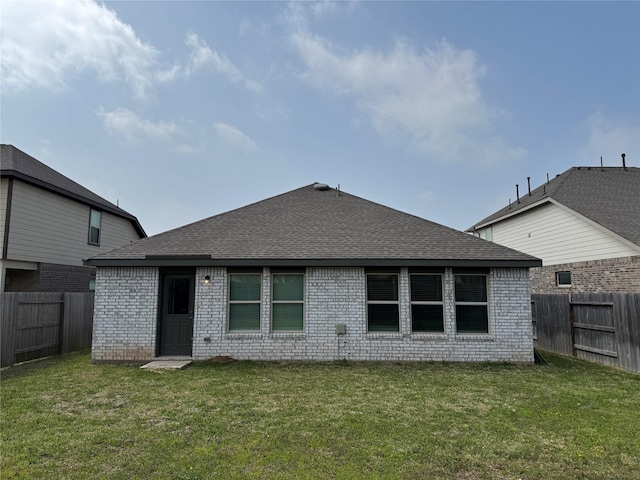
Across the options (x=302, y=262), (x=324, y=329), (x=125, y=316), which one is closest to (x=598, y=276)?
(x=324, y=329)

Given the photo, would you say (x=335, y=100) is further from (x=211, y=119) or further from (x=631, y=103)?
(x=631, y=103)

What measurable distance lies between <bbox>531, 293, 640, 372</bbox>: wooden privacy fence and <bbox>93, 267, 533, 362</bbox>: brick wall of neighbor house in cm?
168

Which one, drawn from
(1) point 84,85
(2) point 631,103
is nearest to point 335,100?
(1) point 84,85

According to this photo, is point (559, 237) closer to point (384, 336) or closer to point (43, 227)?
point (384, 336)

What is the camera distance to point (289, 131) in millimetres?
17750

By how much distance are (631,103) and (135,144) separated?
21.6 m

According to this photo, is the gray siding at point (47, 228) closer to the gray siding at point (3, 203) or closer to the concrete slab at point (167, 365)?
the gray siding at point (3, 203)

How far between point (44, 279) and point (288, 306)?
9874 mm

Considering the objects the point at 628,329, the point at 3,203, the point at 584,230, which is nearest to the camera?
the point at 628,329

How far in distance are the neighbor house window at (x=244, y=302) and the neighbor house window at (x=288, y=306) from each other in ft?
1.28

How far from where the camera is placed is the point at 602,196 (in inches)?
548

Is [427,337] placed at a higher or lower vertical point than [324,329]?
lower

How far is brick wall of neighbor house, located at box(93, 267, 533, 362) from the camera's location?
8852mm

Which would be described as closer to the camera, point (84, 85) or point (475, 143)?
point (84, 85)
